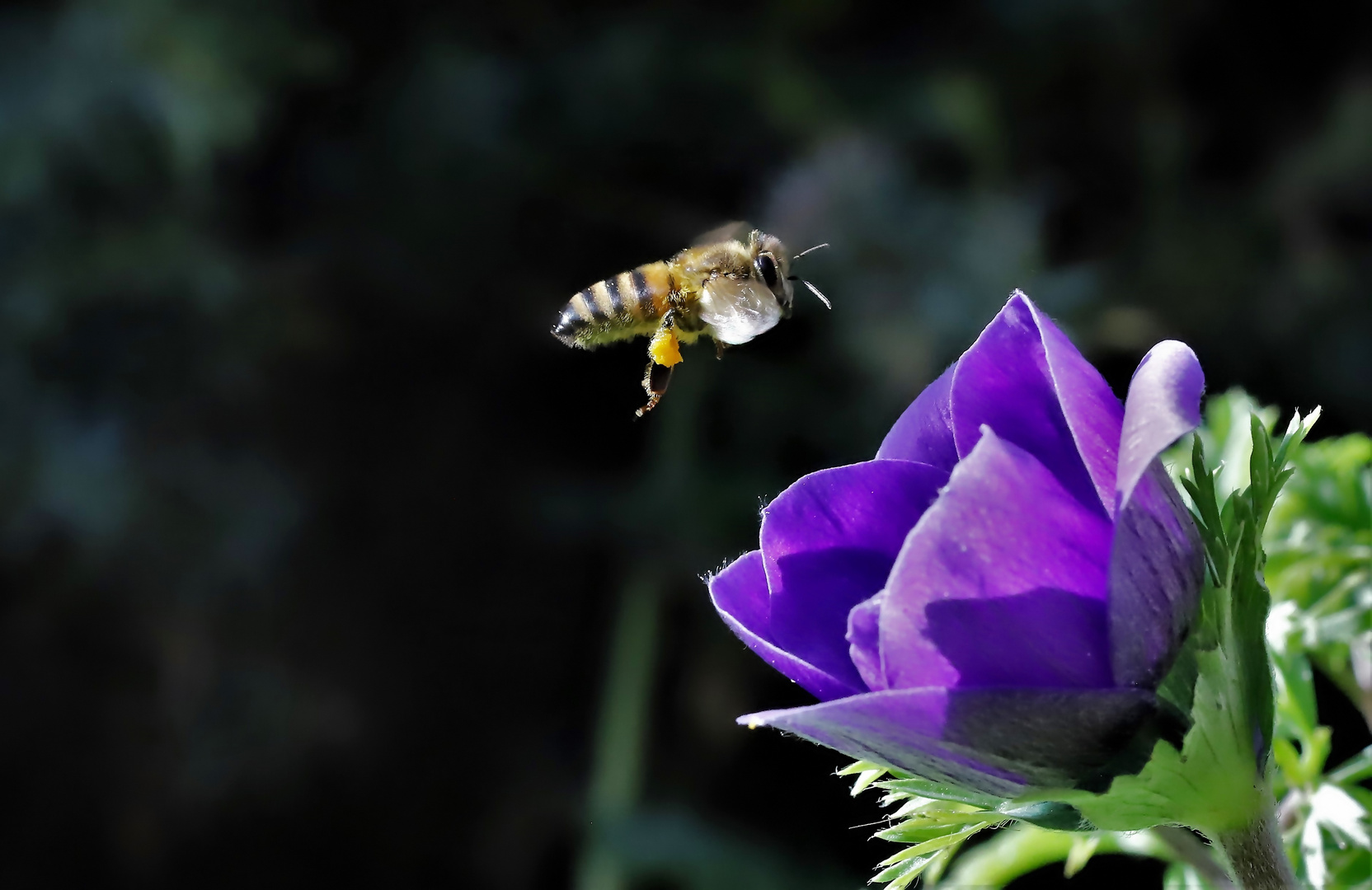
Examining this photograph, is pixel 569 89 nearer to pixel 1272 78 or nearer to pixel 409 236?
pixel 409 236

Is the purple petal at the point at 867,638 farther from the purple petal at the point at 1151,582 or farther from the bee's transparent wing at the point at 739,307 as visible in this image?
the bee's transparent wing at the point at 739,307

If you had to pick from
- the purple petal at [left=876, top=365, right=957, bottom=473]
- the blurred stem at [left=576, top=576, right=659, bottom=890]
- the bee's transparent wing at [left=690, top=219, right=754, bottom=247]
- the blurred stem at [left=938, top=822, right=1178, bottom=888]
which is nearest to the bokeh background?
the blurred stem at [left=576, top=576, right=659, bottom=890]

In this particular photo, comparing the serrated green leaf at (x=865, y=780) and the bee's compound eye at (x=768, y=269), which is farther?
the bee's compound eye at (x=768, y=269)

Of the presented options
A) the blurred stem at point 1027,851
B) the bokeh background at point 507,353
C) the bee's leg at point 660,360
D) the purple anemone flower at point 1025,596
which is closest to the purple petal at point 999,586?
the purple anemone flower at point 1025,596

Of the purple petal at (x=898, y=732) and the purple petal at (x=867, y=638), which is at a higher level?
the purple petal at (x=867, y=638)

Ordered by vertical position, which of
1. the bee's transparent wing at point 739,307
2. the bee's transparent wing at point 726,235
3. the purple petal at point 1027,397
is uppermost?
the bee's transparent wing at point 726,235

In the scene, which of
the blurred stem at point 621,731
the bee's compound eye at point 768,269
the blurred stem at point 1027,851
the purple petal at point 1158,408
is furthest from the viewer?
the blurred stem at point 621,731

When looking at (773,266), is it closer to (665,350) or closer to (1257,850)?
(665,350)
